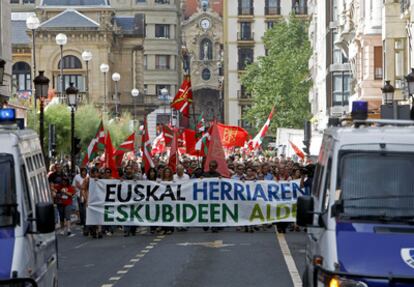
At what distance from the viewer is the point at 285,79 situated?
118m

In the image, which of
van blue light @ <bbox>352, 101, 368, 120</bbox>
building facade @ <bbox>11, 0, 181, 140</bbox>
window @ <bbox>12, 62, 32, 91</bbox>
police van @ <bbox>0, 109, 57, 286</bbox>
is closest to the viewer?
police van @ <bbox>0, 109, 57, 286</bbox>

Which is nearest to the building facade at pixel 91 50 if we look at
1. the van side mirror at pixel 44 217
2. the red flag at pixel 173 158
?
the red flag at pixel 173 158

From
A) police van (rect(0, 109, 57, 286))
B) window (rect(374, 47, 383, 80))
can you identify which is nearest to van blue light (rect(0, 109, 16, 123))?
police van (rect(0, 109, 57, 286))

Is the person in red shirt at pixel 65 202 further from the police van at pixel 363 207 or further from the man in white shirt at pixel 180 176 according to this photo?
the police van at pixel 363 207

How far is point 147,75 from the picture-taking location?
558 feet

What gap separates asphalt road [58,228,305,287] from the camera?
22547 mm

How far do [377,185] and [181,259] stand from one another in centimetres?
1219

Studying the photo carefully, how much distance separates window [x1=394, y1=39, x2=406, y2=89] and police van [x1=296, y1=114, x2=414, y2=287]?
138ft

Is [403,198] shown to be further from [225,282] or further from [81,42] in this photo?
[81,42]

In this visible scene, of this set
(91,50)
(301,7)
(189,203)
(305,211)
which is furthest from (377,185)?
(301,7)

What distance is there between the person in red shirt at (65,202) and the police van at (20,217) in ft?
65.6

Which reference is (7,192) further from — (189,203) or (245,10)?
(245,10)

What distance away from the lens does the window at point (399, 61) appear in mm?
57031

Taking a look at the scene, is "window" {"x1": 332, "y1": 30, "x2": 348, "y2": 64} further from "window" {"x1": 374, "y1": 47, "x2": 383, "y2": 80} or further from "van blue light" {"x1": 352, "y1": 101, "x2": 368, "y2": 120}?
"van blue light" {"x1": 352, "y1": 101, "x2": 368, "y2": 120}
